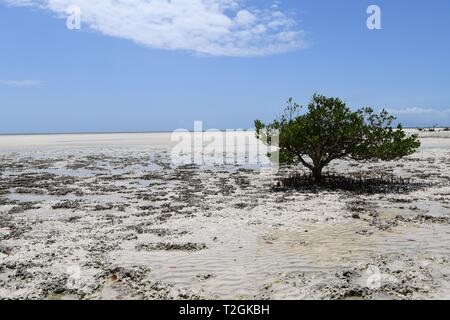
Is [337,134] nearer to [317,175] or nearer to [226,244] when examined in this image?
[317,175]

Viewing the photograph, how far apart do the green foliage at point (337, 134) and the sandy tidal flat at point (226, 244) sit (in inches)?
115

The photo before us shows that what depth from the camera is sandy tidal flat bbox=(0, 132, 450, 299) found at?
9.53 m

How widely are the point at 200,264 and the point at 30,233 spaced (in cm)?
738

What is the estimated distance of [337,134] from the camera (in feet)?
76.8

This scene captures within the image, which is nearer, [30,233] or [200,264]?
[200,264]

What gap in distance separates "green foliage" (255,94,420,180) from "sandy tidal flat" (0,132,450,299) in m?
2.93

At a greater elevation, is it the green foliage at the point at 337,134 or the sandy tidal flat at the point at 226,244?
the green foliage at the point at 337,134

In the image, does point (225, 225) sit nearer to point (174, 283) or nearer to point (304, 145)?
point (174, 283)

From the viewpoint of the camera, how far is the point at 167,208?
19.0 meters

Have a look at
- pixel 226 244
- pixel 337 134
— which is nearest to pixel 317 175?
pixel 337 134

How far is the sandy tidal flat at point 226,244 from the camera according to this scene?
9.53 meters

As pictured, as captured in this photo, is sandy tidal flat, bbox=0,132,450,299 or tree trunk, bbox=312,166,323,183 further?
tree trunk, bbox=312,166,323,183

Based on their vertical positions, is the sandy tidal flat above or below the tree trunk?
below
